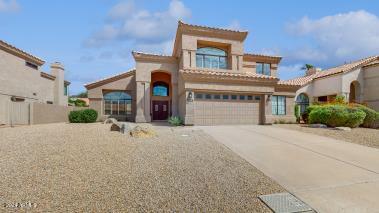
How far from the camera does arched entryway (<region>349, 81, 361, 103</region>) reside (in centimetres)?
2402

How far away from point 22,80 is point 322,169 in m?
23.3

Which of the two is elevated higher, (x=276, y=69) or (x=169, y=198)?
(x=276, y=69)

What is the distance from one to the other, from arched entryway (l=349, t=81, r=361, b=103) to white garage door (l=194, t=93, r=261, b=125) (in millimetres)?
15920

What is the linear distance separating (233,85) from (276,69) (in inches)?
418

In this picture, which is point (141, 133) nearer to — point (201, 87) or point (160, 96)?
point (201, 87)

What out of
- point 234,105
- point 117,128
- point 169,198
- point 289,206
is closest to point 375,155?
point 289,206

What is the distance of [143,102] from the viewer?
806 inches

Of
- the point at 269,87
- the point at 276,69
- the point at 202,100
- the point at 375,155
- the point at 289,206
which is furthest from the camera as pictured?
the point at 276,69

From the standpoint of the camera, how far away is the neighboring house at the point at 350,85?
2303 centimetres

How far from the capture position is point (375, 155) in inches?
296

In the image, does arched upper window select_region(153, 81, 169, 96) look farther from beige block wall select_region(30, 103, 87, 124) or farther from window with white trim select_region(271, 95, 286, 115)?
window with white trim select_region(271, 95, 286, 115)

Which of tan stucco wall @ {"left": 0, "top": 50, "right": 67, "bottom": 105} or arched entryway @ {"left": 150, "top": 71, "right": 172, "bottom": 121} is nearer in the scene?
tan stucco wall @ {"left": 0, "top": 50, "right": 67, "bottom": 105}

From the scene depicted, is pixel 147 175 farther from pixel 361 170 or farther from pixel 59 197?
pixel 361 170

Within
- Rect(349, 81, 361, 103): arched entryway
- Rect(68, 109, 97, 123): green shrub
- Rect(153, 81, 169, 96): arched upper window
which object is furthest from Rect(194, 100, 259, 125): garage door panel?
Rect(349, 81, 361, 103): arched entryway
